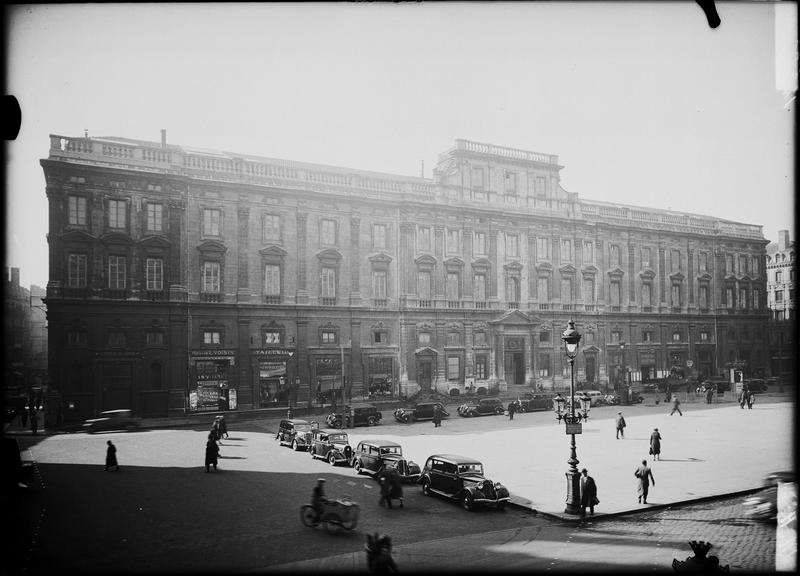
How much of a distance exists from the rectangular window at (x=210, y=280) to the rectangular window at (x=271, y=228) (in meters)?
1.43

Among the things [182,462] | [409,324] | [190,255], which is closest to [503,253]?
[409,324]

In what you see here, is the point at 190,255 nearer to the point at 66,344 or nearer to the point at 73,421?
the point at 66,344

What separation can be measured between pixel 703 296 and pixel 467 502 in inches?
350

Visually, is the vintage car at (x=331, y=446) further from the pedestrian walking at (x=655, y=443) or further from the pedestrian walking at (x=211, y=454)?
Answer: the pedestrian walking at (x=655, y=443)

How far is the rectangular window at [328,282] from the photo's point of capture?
1302cm

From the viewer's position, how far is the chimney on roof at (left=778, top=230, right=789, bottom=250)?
907 centimetres

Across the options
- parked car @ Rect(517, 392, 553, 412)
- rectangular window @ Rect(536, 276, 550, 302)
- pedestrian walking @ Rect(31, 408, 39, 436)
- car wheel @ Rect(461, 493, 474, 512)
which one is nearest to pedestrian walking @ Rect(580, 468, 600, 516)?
car wheel @ Rect(461, 493, 474, 512)

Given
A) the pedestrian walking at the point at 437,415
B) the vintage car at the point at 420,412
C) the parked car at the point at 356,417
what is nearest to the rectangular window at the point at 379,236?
the parked car at the point at 356,417

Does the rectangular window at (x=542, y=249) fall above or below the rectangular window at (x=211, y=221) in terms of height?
below

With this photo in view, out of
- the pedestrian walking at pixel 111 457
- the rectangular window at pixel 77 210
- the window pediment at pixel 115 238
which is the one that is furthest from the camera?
the window pediment at pixel 115 238

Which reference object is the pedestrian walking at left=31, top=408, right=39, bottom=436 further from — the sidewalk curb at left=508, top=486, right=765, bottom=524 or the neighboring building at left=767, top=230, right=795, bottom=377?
the neighboring building at left=767, top=230, right=795, bottom=377

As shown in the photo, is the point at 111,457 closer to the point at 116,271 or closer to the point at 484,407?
the point at 116,271

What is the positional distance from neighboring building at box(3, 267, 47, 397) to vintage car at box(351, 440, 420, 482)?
22.2ft

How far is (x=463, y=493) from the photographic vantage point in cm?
1108
